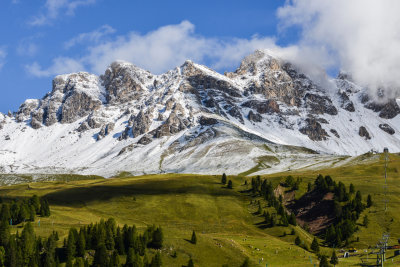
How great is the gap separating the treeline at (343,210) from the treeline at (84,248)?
221 feet

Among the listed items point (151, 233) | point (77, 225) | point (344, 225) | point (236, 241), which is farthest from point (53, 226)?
point (344, 225)

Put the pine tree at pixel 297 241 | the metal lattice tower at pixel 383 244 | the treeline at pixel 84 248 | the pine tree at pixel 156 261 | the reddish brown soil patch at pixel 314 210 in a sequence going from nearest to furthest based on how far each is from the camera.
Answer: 1. the metal lattice tower at pixel 383 244
2. the treeline at pixel 84 248
3. the pine tree at pixel 156 261
4. the pine tree at pixel 297 241
5. the reddish brown soil patch at pixel 314 210

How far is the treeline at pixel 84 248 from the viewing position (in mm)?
99875

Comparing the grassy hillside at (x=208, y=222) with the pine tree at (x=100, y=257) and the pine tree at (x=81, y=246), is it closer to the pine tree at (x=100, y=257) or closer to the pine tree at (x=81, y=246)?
the pine tree at (x=81, y=246)

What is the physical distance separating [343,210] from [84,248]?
10478 cm

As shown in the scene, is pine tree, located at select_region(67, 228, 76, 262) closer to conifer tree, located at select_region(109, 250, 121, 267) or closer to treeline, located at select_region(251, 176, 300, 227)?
conifer tree, located at select_region(109, 250, 121, 267)

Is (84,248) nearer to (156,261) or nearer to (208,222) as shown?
(156,261)

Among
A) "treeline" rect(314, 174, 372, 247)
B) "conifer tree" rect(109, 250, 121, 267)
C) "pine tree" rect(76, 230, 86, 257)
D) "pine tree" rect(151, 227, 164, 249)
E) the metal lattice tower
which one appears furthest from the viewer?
"treeline" rect(314, 174, 372, 247)

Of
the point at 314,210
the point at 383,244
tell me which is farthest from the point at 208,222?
the point at 383,244

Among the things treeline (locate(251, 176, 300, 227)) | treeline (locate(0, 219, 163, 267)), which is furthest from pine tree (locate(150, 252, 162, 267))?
treeline (locate(251, 176, 300, 227))

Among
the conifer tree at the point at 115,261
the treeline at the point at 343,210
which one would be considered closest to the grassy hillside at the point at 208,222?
the treeline at the point at 343,210

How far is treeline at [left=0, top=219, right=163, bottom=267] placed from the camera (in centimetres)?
9988

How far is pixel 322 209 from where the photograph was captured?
178 metres

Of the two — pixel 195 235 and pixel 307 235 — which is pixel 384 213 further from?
pixel 195 235
